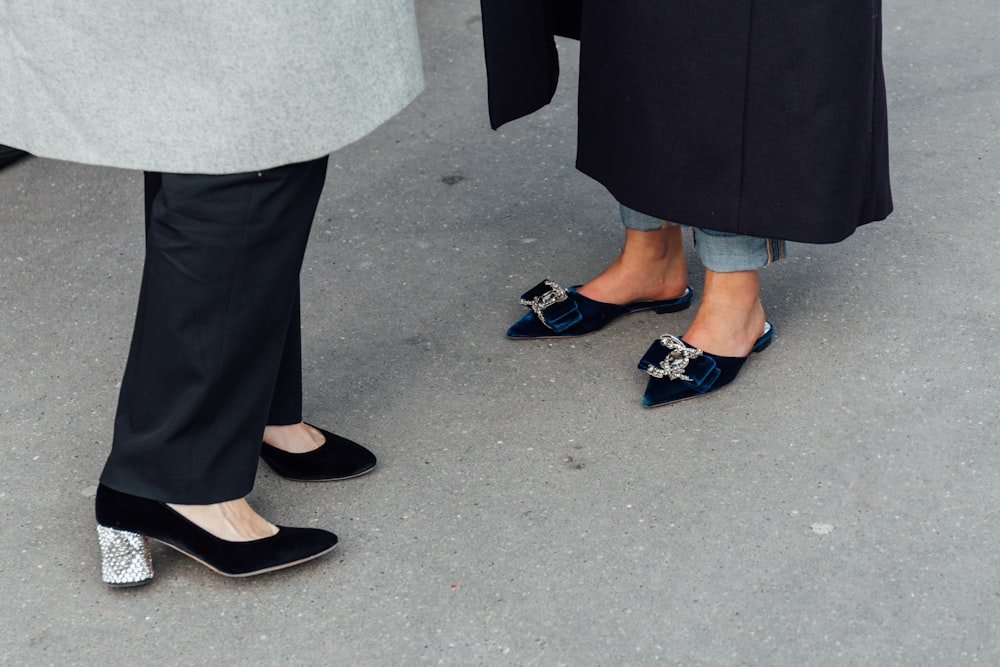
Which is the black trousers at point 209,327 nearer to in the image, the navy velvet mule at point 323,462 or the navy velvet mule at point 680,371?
the navy velvet mule at point 323,462

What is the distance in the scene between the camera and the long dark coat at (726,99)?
180cm

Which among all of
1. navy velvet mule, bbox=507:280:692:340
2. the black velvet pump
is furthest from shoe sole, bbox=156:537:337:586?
navy velvet mule, bbox=507:280:692:340

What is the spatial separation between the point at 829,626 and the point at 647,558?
275mm

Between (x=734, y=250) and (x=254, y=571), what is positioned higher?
(x=734, y=250)

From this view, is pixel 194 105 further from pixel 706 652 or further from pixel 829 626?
pixel 829 626

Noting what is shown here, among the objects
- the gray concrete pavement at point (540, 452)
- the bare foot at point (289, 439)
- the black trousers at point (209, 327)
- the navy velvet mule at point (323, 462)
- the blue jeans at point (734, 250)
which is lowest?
the gray concrete pavement at point (540, 452)

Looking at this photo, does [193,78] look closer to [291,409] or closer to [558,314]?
[291,409]

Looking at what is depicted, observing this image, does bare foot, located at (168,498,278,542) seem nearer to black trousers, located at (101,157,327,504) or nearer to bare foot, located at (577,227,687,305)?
black trousers, located at (101,157,327,504)

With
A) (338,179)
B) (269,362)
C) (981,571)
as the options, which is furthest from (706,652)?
(338,179)

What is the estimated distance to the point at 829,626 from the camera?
1605mm

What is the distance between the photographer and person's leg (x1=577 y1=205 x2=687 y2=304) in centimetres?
230

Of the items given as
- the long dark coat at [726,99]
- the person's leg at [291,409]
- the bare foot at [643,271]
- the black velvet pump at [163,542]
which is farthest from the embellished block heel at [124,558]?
the bare foot at [643,271]

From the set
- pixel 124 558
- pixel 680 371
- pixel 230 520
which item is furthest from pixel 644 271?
pixel 124 558

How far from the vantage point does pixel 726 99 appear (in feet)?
6.05
